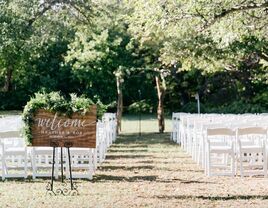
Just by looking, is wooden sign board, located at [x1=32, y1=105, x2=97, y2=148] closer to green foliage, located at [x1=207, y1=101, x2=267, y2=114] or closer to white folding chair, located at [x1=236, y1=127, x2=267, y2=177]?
white folding chair, located at [x1=236, y1=127, x2=267, y2=177]

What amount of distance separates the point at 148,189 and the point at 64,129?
5.82 ft

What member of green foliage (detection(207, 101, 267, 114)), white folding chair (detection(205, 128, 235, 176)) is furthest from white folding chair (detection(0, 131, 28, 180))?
green foliage (detection(207, 101, 267, 114))

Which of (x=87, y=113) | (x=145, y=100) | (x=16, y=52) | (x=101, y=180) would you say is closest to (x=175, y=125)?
(x=16, y=52)

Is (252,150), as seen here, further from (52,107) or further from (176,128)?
(176,128)

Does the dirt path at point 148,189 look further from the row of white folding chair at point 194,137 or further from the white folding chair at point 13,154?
the white folding chair at point 13,154

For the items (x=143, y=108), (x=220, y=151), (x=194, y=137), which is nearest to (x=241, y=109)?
(x=143, y=108)

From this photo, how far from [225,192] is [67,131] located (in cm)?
282

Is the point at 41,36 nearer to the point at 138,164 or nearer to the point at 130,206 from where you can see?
the point at 138,164

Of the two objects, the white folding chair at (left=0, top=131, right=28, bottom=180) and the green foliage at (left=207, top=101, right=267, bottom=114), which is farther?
the green foliage at (left=207, top=101, right=267, bottom=114)

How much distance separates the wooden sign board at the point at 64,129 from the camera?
9977 mm

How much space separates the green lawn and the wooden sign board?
2.77 ft

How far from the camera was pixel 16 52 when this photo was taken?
22344 mm

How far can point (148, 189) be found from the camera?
10.3 meters

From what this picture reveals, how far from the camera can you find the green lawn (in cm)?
891
